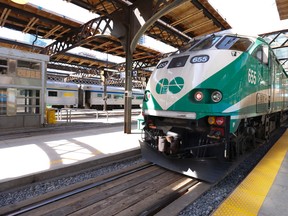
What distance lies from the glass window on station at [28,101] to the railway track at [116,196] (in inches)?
254

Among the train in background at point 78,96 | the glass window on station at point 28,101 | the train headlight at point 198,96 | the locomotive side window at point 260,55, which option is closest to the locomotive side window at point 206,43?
A: the locomotive side window at point 260,55

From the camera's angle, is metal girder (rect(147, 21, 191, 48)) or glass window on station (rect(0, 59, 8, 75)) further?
metal girder (rect(147, 21, 191, 48))

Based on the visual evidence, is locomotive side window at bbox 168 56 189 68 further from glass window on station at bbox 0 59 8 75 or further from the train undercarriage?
glass window on station at bbox 0 59 8 75

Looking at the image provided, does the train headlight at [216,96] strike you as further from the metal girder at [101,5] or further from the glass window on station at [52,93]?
the glass window on station at [52,93]

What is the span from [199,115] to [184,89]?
0.50 metres

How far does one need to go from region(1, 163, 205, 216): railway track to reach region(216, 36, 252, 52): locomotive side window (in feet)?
8.08

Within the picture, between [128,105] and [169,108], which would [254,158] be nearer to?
[169,108]

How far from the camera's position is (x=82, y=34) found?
9.88 meters

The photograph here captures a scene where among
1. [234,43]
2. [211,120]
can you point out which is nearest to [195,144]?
[211,120]

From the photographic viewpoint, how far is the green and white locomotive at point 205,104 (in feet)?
10.2

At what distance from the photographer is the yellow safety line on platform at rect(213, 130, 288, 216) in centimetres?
252

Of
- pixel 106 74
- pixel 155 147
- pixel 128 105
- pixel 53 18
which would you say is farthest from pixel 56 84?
pixel 155 147

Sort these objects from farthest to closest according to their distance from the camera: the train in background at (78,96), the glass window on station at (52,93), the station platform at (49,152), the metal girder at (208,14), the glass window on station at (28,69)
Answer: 1. the train in background at (78,96)
2. the glass window on station at (52,93)
3. the glass window on station at (28,69)
4. the metal girder at (208,14)
5. the station platform at (49,152)

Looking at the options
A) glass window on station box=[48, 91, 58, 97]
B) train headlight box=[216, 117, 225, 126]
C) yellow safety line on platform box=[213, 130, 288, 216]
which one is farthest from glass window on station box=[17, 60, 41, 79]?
glass window on station box=[48, 91, 58, 97]
